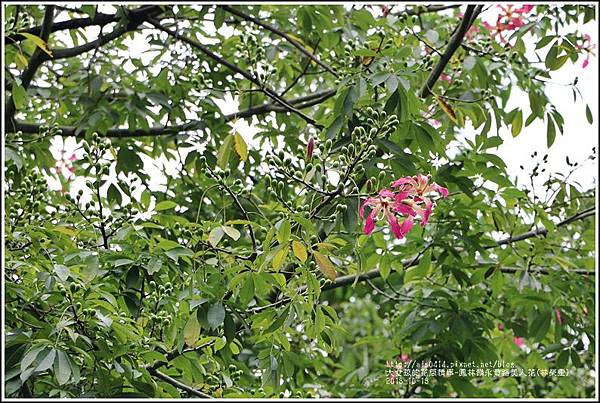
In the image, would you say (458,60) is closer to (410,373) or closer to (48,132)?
(410,373)

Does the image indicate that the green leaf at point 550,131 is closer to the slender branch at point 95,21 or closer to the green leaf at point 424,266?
the green leaf at point 424,266

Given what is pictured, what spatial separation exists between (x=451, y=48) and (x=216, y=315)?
0.94 meters

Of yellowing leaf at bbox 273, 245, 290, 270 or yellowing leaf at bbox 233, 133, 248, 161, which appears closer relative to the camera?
yellowing leaf at bbox 273, 245, 290, 270

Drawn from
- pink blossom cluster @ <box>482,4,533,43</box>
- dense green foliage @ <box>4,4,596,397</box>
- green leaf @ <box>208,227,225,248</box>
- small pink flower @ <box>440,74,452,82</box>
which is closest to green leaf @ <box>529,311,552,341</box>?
dense green foliage @ <box>4,4,596,397</box>

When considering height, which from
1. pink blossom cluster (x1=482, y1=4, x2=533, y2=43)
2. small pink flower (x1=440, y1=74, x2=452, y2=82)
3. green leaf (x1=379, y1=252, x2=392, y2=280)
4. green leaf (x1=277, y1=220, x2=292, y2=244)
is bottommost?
green leaf (x1=277, y1=220, x2=292, y2=244)

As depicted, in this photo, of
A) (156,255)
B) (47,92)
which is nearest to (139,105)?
(47,92)

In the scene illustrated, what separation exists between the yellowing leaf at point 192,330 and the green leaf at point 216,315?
0.03 m

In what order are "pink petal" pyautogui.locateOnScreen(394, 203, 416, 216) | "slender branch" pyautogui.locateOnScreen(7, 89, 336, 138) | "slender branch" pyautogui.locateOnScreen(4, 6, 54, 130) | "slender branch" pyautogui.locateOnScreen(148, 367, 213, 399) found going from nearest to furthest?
"pink petal" pyautogui.locateOnScreen(394, 203, 416, 216) → "slender branch" pyautogui.locateOnScreen(148, 367, 213, 399) → "slender branch" pyautogui.locateOnScreen(4, 6, 54, 130) → "slender branch" pyautogui.locateOnScreen(7, 89, 336, 138)

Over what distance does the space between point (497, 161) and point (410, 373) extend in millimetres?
744

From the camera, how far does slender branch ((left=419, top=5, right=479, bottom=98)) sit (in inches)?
75.4

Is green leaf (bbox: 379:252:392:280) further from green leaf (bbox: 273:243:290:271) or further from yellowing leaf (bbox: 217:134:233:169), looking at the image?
green leaf (bbox: 273:243:290:271)

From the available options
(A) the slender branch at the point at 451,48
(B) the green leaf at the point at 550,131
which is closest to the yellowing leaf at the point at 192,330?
(A) the slender branch at the point at 451,48

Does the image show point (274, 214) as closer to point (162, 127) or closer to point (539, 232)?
point (162, 127)

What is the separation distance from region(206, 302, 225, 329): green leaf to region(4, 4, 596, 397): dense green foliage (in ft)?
0.03
